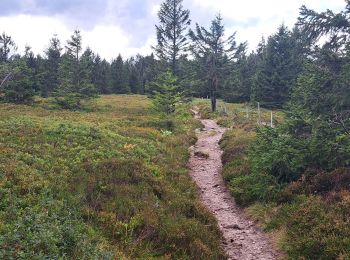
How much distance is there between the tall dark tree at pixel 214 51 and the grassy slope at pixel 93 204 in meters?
28.6

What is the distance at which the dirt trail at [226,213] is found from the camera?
987 centimetres

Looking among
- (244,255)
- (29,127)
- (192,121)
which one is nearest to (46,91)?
(192,121)

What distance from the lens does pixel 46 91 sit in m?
65.6

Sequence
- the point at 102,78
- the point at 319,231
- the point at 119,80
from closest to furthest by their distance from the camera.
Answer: the point at 319,231
the point at 119,80
the point at 102,78

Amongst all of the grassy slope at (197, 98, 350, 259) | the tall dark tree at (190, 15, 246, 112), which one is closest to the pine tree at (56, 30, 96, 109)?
the tall dark tree at (190, 15, 246, 112)

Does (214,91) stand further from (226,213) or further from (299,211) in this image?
(299,211)

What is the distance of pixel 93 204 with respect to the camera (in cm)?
1040

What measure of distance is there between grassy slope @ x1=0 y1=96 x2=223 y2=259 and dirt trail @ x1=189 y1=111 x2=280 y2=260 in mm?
617

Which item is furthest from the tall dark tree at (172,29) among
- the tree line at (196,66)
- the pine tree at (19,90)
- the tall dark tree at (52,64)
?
the tall dark tree at (52,64)

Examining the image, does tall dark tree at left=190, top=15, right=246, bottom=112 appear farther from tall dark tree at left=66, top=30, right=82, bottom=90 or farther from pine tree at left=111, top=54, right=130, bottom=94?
pine tree at left=111, top=54, right=130, bottom=94

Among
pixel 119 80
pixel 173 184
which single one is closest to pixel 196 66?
pixel 173 184

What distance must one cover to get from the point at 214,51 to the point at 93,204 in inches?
1429

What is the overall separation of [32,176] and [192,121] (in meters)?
22.8

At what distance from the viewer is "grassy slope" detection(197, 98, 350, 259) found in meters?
8.66
